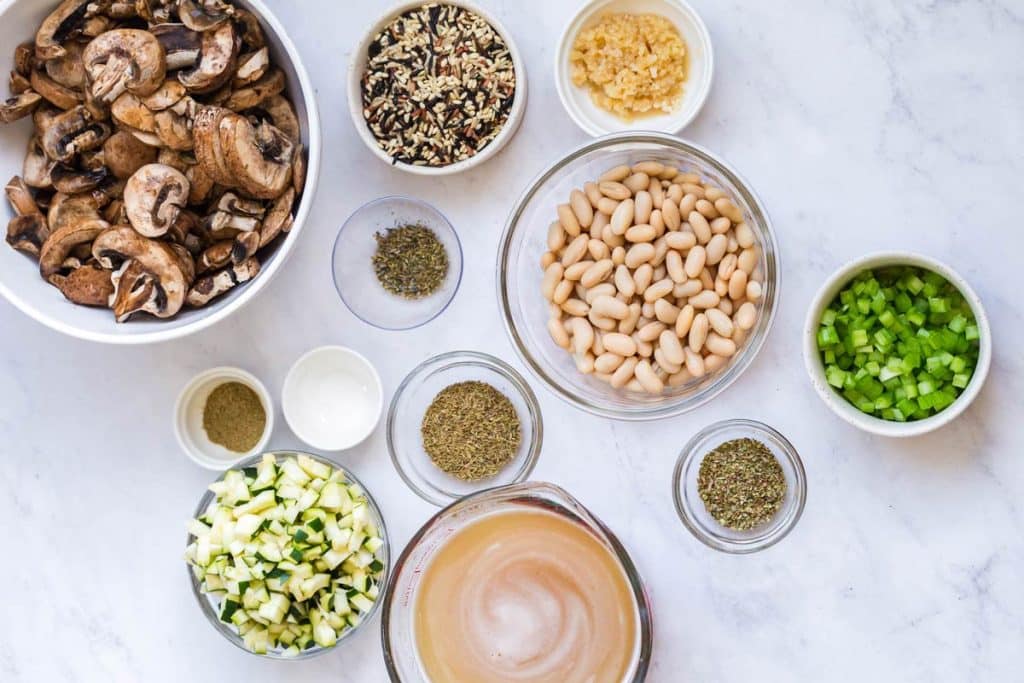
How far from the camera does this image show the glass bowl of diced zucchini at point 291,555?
5.40 feet

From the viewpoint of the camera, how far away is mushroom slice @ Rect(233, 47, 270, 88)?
162cm

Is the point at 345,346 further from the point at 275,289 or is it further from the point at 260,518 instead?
the point at 260,518

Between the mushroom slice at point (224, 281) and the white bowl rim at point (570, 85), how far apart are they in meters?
0.63

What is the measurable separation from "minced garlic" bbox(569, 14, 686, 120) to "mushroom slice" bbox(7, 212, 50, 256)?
1.00 metres

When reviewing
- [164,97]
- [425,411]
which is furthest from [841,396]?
[164,97]

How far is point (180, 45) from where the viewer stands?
1.59m

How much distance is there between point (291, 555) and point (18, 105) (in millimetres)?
912

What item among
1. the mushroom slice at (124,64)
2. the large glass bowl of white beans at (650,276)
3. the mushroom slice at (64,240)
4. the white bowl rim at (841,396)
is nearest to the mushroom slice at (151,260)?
the mushroom slice at (64,240)

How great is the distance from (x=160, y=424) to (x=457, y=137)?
0.84 m

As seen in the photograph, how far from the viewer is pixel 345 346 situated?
6.10 ft

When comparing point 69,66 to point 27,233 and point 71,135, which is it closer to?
point 71,135

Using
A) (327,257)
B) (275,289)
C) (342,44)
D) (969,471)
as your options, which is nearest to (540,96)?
(342,44)

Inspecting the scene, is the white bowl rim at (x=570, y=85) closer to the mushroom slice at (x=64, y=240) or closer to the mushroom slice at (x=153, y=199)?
the mushroom slice at (x=153, y=199)

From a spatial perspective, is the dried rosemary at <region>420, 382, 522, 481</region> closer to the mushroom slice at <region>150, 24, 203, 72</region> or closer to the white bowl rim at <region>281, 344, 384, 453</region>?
the white bowl rim at <region>281, 344, 384, 453</region>
